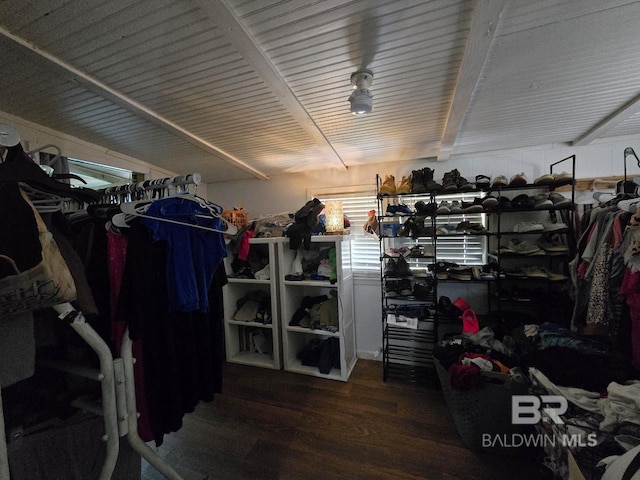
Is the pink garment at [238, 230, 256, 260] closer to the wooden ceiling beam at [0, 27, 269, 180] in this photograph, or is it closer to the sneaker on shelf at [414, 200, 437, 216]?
the wooden ceiling beam at [0, 27, 269, 180]

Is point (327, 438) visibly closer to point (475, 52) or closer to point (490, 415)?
point (490, 415)

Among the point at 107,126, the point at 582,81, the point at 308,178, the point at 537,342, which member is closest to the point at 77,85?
the point at 107,126

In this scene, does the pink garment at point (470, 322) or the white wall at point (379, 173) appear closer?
the pink garment at point (470, 322)

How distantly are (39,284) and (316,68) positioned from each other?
4.36ft

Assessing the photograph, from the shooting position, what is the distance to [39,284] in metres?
0.62

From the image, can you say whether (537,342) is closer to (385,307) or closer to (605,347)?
(605,347)

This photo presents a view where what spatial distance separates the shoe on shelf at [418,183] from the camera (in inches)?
82.8

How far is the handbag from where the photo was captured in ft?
1.92

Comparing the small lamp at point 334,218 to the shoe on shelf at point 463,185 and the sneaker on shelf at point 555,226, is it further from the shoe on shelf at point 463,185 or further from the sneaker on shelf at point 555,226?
the sneaker on shelf at point 555,226

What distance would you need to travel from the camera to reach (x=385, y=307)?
7.47ft

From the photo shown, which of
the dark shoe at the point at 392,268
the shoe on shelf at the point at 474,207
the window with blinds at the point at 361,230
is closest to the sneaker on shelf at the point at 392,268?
the dark shoe at the point at 392,268

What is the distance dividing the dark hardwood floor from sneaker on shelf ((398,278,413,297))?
817mm

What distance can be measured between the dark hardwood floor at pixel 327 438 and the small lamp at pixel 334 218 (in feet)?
4.63

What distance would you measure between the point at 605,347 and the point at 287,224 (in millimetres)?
2463
